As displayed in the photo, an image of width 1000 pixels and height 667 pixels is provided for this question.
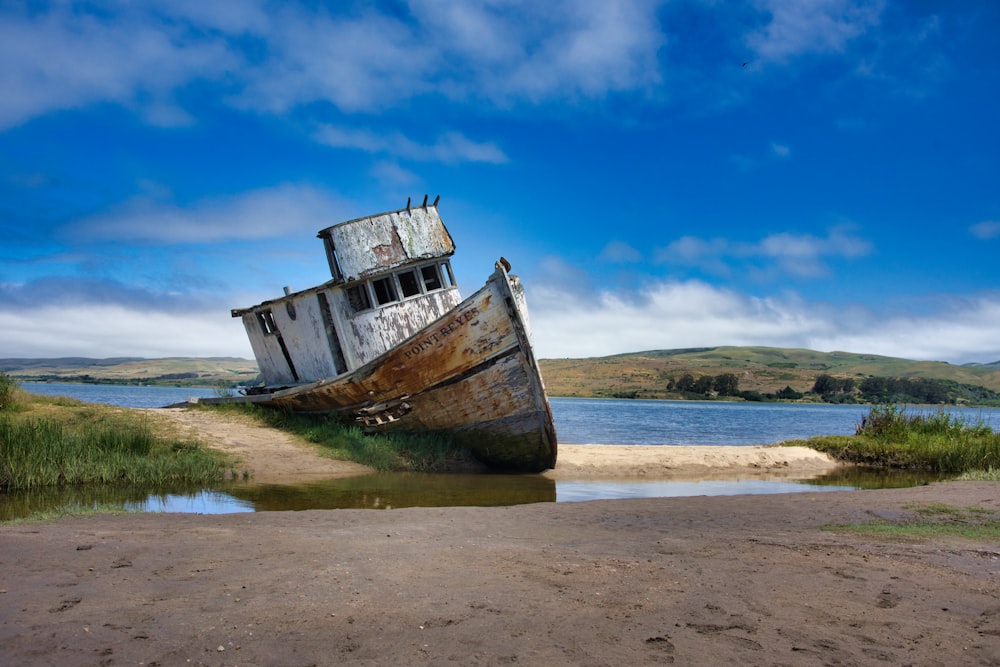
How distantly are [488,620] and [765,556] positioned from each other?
246cm

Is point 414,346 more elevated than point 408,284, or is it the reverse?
point 408,284

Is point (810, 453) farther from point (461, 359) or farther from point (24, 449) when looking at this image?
point (24, 449)

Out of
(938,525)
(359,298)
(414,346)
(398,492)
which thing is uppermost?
(359,298)

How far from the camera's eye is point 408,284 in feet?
46.0

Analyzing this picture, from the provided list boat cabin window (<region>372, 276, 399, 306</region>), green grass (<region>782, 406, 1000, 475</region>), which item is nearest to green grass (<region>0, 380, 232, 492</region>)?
boat cabin window (<region>372, 276, 399, 306</region>)

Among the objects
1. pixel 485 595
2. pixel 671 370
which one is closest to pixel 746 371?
pixel 671 370

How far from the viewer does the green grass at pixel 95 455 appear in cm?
A: 877

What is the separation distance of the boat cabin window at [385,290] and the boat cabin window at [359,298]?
0.22m

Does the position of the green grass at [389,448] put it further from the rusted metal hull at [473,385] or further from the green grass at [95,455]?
the green grass at [95,455]

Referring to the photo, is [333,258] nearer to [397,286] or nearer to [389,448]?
[397,286]

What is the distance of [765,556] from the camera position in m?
4.92

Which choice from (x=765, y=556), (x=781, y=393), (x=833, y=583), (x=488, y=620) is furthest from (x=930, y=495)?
(x=781, y=393)

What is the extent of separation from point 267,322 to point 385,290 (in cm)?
382

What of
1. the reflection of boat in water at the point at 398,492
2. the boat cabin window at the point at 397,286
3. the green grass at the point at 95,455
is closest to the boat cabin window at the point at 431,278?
the boat cabin window at the point at 397,286
